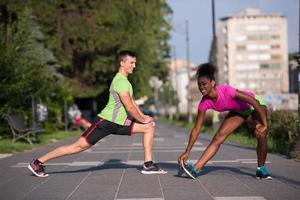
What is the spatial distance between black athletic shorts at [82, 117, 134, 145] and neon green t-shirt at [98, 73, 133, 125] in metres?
0.08

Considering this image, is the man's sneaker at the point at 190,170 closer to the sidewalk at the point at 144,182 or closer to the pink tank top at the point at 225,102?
the sidewalk at the point at 144,182

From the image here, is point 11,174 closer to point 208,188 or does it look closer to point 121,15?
point 208,188

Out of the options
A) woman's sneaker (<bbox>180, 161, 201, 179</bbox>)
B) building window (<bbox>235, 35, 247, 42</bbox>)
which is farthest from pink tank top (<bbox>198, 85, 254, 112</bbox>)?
building window (<bbox>235, 35, 247, 42</bbox>)

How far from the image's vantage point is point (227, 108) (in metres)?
9.04

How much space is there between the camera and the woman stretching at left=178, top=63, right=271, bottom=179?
8930 mm

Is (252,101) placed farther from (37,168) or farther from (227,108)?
(37,168)

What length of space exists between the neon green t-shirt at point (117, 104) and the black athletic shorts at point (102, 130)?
77 mm

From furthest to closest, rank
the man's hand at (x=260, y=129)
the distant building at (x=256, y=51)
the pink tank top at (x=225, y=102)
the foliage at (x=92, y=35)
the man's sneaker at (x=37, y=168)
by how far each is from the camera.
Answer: the distant building at (x=256, y=51)
the foliage at (x=92, y=35)
the man's sneaker at (x=37, y=168)
the man's hand at (x=260, y=129)
the pink tank top at (x=225, y=102)

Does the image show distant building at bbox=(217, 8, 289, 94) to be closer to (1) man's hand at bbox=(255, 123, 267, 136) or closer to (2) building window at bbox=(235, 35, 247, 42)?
(2) building window at bbox=(235, 35, 247, 42)

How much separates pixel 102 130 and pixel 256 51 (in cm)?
13388

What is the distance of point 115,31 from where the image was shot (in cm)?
4141

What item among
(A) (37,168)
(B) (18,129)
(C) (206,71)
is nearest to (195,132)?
(C) (206,71)

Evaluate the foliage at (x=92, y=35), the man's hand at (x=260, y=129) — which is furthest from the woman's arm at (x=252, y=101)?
Answer: the foliage at (x=92, y=35)

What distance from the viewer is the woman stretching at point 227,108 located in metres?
8.93
